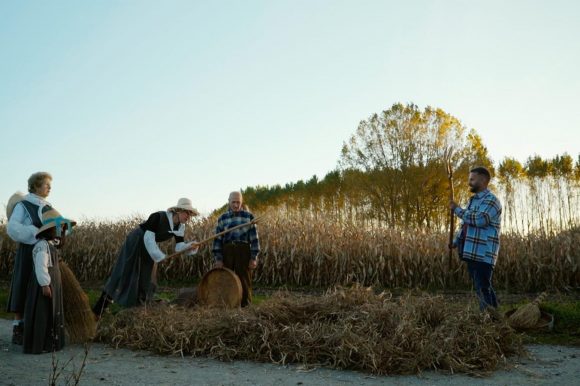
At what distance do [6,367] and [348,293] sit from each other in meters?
3.98

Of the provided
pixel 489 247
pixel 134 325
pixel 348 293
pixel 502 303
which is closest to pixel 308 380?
pixel 348 293

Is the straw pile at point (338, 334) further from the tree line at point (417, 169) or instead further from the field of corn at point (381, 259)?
the tree line at point (417, 169)

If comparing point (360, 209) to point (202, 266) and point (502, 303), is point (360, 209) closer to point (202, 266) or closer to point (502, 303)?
point (202, 266)

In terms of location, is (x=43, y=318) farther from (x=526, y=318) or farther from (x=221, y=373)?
(x=526, y=318)

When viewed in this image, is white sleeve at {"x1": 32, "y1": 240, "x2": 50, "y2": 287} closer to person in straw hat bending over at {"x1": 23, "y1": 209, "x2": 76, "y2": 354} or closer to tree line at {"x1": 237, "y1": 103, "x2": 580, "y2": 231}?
person in straw hat bending over at {"x1": 23, "y1": 209, "x2": 76, "y2": 354}

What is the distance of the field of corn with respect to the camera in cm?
1391

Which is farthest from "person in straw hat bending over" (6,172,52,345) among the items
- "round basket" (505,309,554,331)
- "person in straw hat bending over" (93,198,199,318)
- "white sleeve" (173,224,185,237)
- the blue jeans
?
"round basket" (505,309,554,331)

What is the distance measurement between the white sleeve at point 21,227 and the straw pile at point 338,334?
1536 mm

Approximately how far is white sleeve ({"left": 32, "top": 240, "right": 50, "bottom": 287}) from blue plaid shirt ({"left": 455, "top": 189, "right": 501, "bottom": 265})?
515 centimetres

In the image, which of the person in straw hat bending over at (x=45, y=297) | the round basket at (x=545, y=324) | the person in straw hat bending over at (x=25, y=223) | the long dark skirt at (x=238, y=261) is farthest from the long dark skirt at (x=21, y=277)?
the round basket at (x=545, y=324)

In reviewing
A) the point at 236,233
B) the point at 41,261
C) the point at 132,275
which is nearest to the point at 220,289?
the point at 236,233

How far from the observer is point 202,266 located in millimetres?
15688

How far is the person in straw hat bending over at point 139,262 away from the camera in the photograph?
25.1 feet

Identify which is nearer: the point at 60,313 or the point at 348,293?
the point at 60,313
